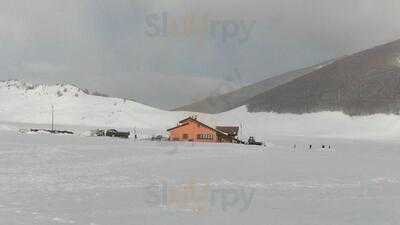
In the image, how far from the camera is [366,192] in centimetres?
2928

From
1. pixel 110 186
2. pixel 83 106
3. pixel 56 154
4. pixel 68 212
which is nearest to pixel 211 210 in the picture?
pixel 68 212

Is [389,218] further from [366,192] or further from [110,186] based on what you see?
[110,186]

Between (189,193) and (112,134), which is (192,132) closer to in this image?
(112,134)

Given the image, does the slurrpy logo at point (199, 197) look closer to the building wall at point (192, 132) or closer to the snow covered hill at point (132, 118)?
the building wall at point (192, 132)

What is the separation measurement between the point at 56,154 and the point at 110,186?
2277 centimetres

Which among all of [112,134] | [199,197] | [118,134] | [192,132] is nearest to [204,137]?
[192,132]

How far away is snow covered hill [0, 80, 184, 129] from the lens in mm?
161625

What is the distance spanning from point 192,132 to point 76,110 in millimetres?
87242

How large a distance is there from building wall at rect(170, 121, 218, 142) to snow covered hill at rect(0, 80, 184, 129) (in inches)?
2505

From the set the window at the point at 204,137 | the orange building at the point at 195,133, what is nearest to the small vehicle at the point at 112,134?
the orange building at the point at 195,133

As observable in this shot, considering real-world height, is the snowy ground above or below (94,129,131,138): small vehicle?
below

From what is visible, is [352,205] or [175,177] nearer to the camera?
[352,205]

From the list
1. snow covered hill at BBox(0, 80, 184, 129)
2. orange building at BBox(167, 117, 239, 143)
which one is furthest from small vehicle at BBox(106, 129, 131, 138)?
snow covered hill at BBox(0, 80, 184, 129)

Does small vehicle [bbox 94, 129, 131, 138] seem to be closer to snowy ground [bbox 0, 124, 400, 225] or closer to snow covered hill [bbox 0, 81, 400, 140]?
snow covered hill [bbox 0, 81, 400, 140]
